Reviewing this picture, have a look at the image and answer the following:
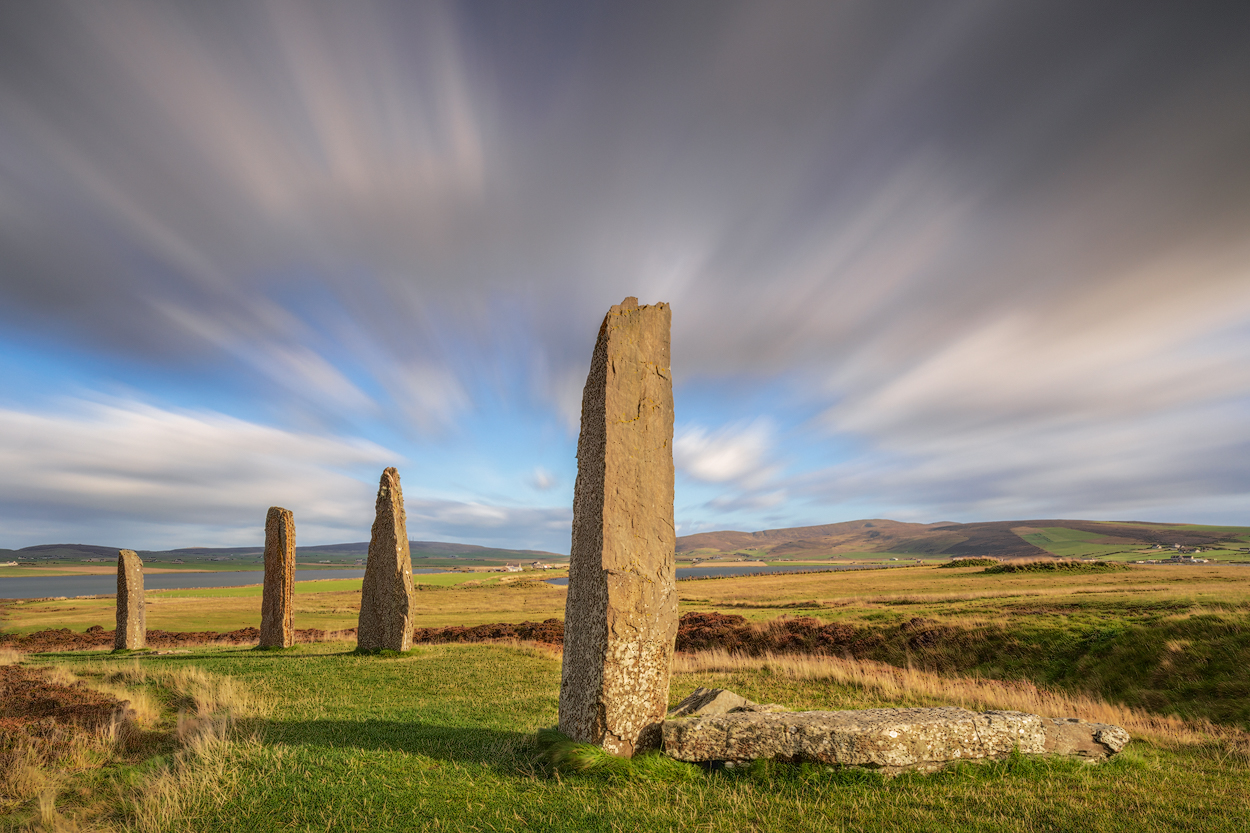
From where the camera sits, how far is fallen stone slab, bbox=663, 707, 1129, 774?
665cm

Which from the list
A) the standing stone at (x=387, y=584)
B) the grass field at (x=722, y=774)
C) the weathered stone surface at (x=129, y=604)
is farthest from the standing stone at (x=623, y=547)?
the weathered stone surface at (x=129, y=604)

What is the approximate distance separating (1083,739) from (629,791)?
5.79m

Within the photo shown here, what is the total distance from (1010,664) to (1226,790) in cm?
1205

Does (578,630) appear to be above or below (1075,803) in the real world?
above

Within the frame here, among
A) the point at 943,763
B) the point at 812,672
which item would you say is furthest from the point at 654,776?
the point at 812,672

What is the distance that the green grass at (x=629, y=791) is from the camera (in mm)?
5508

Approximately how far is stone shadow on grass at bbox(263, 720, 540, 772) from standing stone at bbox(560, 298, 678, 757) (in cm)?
85

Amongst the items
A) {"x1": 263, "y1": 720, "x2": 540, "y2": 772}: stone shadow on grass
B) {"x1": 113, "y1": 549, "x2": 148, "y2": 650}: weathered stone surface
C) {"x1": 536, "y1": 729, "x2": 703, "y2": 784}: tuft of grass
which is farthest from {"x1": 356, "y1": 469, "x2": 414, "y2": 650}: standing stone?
{"x1": 536, "y1": 729, "x2": 703, "y2": 784}: tuft of grass

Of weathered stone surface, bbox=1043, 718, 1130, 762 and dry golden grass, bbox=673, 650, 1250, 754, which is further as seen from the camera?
→ dry golden grass, bbox=673, 650, 1250, 754

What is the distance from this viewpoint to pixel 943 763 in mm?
6805

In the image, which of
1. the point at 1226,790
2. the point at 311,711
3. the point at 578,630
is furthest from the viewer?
the point at 311,711

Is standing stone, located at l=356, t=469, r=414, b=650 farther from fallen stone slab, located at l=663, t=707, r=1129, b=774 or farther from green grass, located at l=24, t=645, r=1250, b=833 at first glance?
fallen stone slab, located at l=663, t=707, r=1129, b=774

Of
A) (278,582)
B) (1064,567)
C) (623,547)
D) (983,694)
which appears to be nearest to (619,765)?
(623,547)

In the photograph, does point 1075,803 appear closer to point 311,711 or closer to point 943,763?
point 943,763
